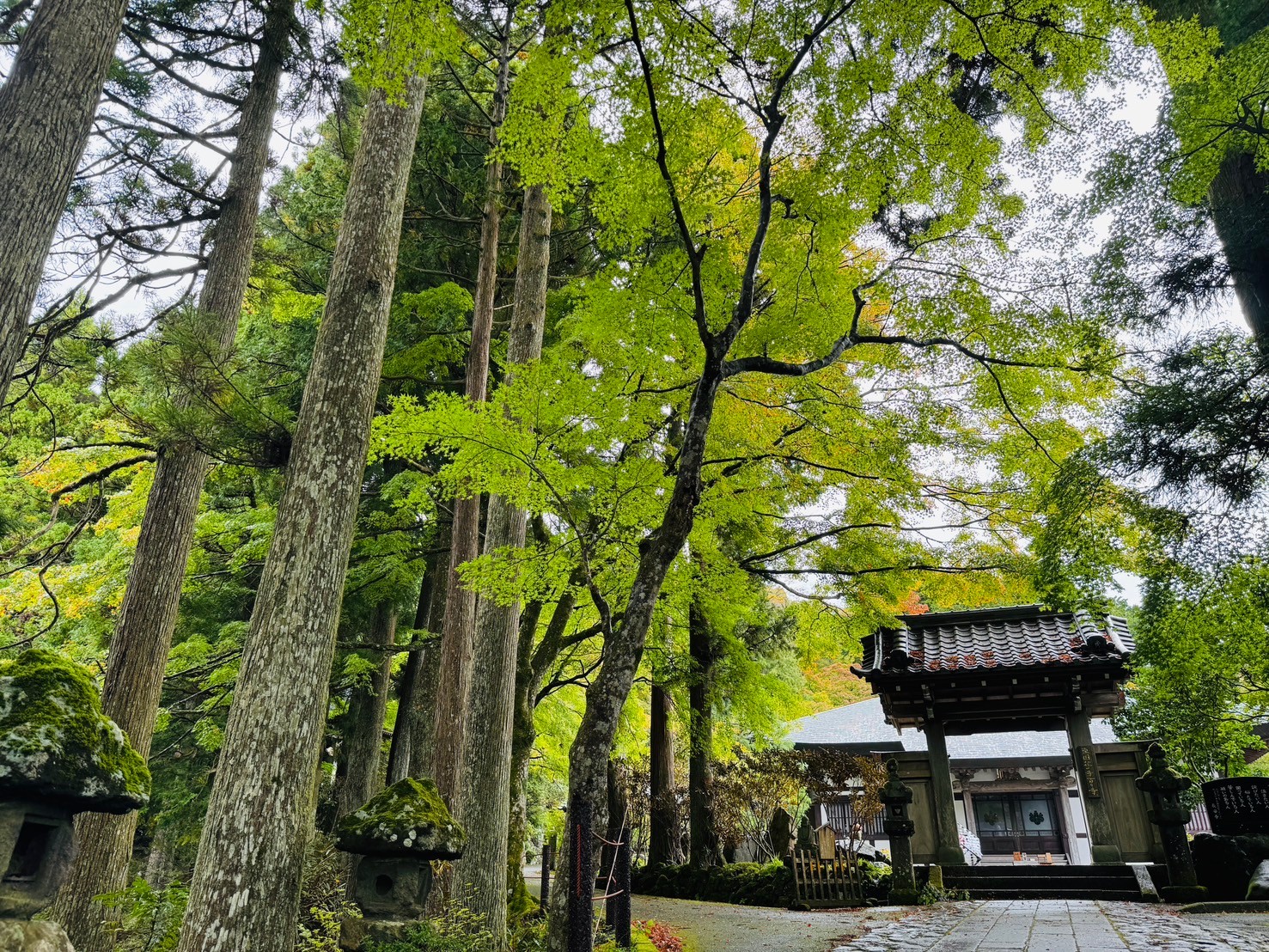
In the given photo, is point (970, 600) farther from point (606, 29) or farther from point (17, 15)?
point (17, 15)

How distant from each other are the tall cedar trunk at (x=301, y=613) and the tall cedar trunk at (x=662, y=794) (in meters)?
9.05

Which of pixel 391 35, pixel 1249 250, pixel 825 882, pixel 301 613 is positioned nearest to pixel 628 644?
pixel 301 613

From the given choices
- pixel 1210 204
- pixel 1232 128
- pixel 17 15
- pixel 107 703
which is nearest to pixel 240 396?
pixel 107 703

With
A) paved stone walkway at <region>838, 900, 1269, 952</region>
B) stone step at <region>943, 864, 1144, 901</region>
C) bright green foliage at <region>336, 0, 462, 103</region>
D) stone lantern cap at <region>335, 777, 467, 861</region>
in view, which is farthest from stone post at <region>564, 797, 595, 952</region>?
stone step at <region>943, 864, 1144, 901</region>

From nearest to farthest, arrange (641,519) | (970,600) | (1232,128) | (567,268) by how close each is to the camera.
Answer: (1232,128), (641,519), (970,600), (567,268)

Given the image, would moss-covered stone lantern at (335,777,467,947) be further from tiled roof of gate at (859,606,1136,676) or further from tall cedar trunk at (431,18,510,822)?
tiled roof of gate at (859,606,1136,676)

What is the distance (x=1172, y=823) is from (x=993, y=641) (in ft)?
10.1

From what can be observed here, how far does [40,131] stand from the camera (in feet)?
13.4

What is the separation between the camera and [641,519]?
5836 millimetres

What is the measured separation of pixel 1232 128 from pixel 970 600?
5.83 metres

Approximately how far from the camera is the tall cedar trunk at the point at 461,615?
6230 mm

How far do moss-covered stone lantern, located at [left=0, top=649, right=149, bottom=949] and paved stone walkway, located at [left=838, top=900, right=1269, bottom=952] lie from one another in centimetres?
562

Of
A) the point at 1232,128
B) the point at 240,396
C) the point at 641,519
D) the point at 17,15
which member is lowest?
the point at 641,519

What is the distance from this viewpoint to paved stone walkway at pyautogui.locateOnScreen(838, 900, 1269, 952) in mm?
5422
